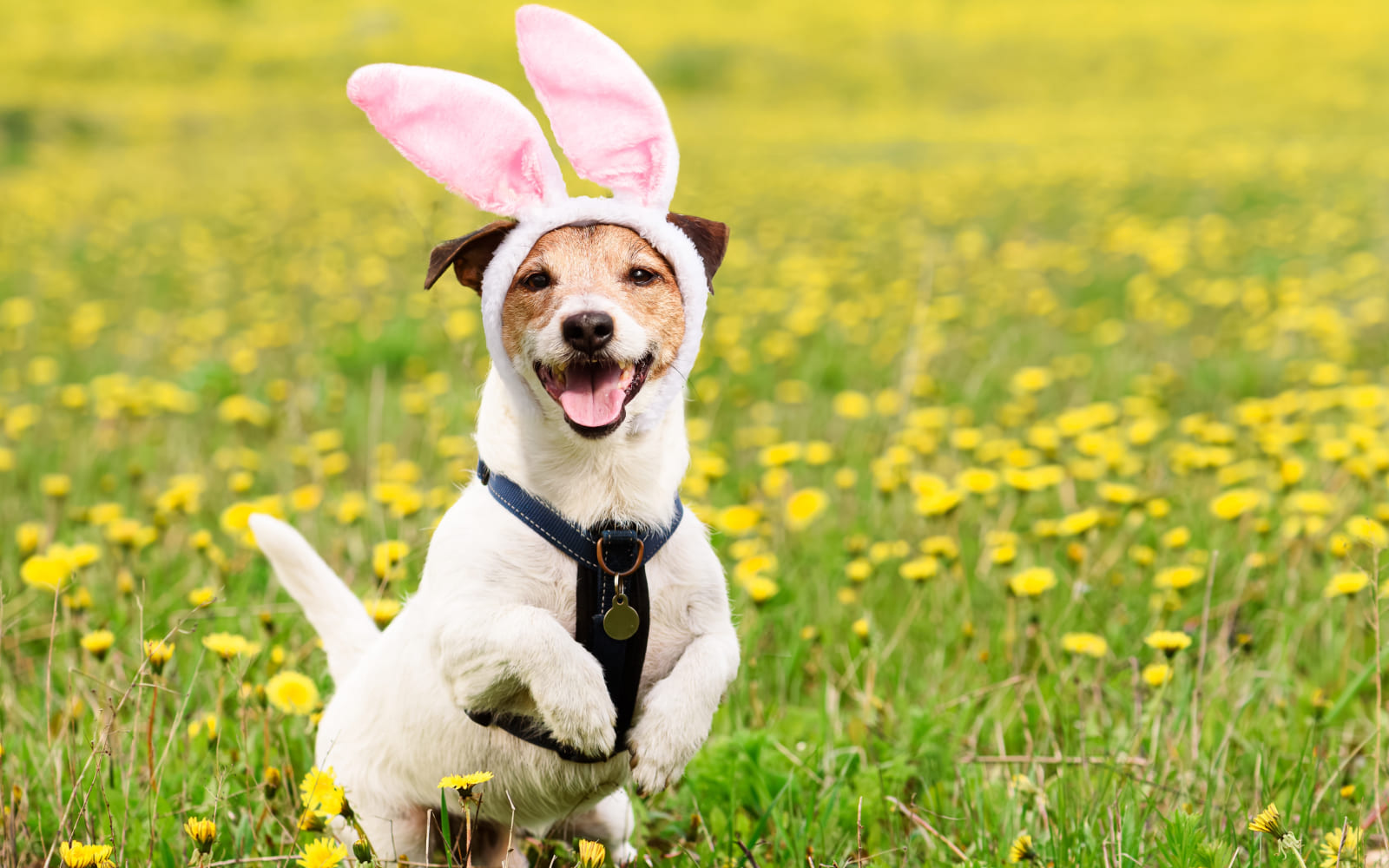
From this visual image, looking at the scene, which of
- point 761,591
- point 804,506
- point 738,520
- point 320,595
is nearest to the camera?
point 320,595

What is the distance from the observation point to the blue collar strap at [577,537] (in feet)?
5.92

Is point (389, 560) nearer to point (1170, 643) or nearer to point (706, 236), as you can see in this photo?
point (706, 236)

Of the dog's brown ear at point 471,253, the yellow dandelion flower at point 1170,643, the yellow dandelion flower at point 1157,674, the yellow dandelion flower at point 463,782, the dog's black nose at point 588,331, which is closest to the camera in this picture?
the yellow dandelion flower at point 463,782

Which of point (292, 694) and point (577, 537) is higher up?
point (577, 537)

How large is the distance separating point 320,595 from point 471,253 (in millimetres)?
879

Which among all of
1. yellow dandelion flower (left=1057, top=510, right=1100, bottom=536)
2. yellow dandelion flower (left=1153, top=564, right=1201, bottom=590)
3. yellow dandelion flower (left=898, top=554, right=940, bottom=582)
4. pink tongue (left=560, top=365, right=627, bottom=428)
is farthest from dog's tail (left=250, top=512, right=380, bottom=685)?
yellow dandelion flower (left=1153, top=564, right=1201, bottom=590)

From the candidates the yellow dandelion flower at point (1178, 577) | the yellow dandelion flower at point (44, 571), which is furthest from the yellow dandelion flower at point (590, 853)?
the yellow dandelion flower at point (1178, 577)

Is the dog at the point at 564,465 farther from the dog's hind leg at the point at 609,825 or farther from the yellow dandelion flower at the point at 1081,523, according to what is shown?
the yellow dandelion flower at the point at 1081,523

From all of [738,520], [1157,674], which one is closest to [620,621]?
[1157,674]

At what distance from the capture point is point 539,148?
1.81 metres

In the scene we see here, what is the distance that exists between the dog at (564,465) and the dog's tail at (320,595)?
38 cm

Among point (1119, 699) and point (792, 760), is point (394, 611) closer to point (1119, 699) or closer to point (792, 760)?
point (792, 760)

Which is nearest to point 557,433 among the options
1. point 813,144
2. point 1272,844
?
point 1272,844

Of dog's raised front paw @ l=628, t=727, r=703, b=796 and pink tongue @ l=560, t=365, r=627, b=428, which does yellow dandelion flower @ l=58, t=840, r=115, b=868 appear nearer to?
dog's raised front paw @ l=628, t=727, r=703, b=796
